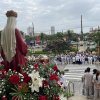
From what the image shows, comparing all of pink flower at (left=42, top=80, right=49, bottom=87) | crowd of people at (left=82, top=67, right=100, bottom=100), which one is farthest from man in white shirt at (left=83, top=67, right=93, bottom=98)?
pink flower at (left=42, top=80, right=49, bottom=87)

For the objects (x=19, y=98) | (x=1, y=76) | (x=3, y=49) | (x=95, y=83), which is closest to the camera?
(x=19, y=98)

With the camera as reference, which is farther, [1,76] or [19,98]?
[1,76]

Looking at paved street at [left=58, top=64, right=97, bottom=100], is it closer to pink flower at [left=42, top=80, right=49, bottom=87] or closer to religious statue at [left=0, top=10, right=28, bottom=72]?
religious statue at [left=0, top=10, right=28, bottom=72]

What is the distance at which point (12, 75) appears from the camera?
491cm

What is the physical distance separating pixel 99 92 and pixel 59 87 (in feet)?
21.9

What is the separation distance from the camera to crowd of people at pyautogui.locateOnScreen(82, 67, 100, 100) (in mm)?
11391

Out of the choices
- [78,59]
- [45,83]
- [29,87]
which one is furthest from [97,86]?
[78,59]

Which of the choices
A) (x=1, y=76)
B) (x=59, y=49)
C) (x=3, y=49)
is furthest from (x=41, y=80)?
(x=59, y=49)

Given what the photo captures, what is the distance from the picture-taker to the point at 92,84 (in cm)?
1205

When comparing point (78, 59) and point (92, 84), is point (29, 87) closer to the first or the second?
point (92, 84)

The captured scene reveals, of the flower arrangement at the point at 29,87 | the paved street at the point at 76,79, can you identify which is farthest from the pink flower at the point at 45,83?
the paved street at the point at 76,79

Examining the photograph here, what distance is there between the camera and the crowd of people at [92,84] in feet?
37.4

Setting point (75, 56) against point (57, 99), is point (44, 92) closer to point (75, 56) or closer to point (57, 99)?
point (57, 99)

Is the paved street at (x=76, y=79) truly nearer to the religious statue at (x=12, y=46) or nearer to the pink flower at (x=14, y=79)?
the religious statue at (x=12, y=46)
